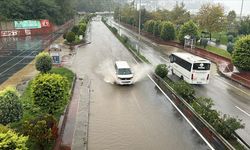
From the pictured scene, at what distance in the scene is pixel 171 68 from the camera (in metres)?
32.1

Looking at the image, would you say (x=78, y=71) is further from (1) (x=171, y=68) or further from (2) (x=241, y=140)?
(2) (x=241, y=140)

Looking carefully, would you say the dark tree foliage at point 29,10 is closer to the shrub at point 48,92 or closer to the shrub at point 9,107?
the shrub at point 48,92

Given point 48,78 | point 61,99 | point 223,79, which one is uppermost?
point 48,78

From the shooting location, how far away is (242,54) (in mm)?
30031

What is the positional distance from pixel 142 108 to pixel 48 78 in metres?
7.69

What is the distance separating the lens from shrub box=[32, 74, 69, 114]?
52.4 ft

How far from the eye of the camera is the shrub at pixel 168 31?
5594 centimetres

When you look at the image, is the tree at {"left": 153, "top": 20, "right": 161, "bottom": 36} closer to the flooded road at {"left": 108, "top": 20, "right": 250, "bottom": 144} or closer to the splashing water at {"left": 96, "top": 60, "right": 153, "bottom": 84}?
the splashing water at {"left": 96, "top": 60, "right": 153, "bottom": 84}

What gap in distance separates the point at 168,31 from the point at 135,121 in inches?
1573

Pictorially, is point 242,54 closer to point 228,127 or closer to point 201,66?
point 201,66

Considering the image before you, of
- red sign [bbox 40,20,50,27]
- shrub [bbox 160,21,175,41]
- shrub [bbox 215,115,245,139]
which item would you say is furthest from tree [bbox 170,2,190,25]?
shrub [bbox 215,115,245,139]

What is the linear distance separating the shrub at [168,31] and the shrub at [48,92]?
42.0 m

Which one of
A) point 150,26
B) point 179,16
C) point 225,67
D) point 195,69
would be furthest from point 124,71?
point 179,16

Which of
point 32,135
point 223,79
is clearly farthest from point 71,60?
point 32,135
